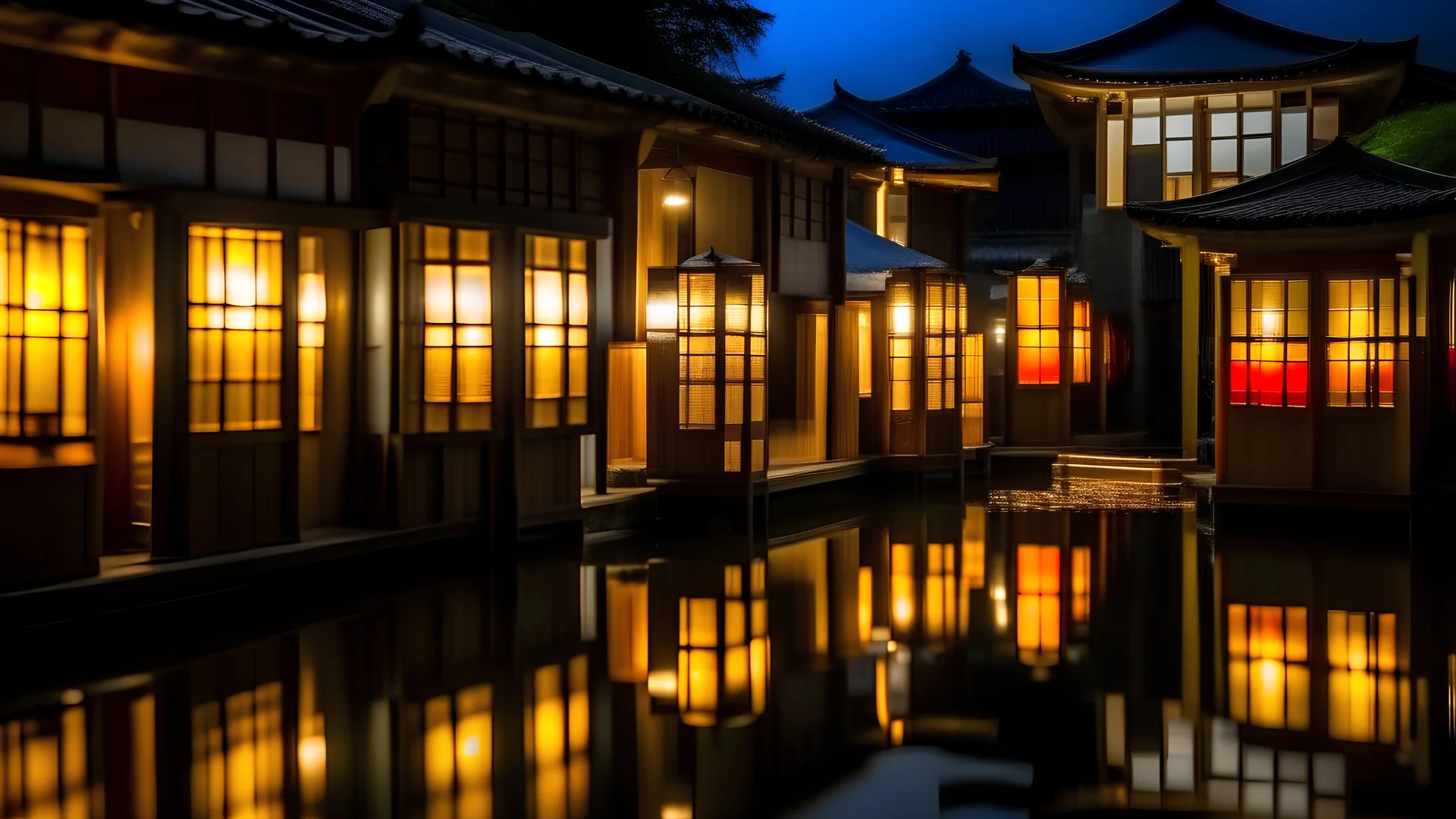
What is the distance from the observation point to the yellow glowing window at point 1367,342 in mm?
14688

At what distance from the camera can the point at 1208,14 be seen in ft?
97.8

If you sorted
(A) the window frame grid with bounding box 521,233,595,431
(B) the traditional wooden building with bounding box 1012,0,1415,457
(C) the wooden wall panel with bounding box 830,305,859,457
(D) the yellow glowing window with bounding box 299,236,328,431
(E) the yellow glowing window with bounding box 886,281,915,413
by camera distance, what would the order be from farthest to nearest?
(B) the traditional wooden building with bounding box 1012,0,1415,457
(E) the yellow glowing window with bounding box 886,281,915,413
(C) the wooden wall panel with bounding box 830,305,859,457
(A) the window frame grid with bounding box 521,233,595,431
(D) the yellow glowing window with bounding box 299,236,328,431

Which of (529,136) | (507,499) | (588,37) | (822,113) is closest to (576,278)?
(529,136)

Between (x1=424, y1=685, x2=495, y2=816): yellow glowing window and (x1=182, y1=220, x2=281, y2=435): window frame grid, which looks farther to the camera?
(x1=182, y1=220, x2=281, y2=435): window frame grid

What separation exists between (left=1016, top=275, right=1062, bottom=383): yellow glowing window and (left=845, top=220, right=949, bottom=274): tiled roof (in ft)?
9.87

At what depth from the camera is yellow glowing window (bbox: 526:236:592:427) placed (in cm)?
1282

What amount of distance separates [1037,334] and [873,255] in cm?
450

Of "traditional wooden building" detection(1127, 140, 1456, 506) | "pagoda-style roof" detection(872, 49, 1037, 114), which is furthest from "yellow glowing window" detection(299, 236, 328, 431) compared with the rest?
"pagoda-style roof" detection(872, 49, 1037, 114)

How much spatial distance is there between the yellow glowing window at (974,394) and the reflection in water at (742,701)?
11.5 meters

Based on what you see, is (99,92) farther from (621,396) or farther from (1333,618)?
(1333,618)

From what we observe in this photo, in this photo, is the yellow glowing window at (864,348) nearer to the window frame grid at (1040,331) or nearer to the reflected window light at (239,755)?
the window frame grid at (1040,331)

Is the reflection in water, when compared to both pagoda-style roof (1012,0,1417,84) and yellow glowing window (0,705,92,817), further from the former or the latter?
pagoda-style roof (1012,0,1417,84)

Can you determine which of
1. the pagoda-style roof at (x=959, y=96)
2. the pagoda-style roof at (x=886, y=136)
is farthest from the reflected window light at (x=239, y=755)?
the pagoda-style roof at (x=959, y=96)

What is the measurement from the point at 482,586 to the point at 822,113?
26792mm
